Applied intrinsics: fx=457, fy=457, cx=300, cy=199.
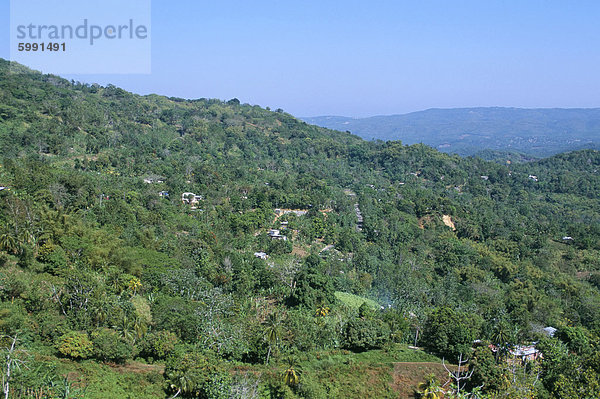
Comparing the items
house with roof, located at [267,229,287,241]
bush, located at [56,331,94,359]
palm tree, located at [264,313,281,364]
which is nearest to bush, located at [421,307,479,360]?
palm tree, located at [264,313,281,364]

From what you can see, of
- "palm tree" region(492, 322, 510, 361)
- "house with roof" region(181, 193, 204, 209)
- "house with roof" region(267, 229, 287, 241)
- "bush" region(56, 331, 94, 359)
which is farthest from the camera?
"house with roof" region(181, 193, 204, 209)

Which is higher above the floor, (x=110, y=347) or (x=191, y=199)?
(x=191, y=199)

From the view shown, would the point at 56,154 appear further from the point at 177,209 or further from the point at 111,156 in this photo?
the point at 177,209

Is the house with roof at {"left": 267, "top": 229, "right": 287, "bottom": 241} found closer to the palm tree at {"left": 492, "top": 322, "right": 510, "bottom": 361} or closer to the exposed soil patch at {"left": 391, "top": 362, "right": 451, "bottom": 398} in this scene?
the exposed soil patch at {"left": 391, "top": 362, "right": 451, "bottom": 398}

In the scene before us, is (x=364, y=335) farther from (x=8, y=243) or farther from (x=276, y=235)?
(x=8, y=243)

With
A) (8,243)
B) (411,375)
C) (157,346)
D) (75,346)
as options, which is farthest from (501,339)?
(8,243)

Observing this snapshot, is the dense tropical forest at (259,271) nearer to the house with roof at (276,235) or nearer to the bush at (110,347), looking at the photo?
the bush at (110,347)

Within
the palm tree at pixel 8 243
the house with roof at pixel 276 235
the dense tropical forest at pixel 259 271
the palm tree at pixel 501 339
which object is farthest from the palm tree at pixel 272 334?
the house with roof at pixel 276 235
